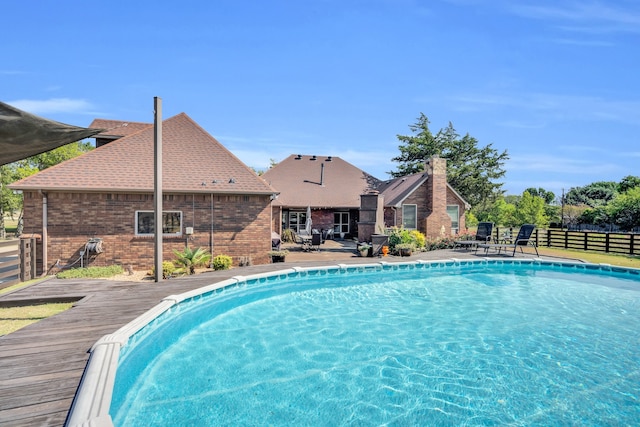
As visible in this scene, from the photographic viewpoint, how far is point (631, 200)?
33.3m

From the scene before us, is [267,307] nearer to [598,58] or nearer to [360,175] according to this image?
[598,58]

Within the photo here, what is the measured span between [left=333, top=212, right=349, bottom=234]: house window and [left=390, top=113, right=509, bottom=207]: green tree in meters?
15.6

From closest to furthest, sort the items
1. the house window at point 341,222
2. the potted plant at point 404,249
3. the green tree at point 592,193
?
the potted plant at point 404,249, the house window at point 341,222, the green tree at point 592,193

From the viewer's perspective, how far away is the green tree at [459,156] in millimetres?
36219

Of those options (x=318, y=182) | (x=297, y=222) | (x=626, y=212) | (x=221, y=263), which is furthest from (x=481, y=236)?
(x=626, y=212)

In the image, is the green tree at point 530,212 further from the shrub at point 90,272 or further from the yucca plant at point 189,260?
the shrub at point 90,272

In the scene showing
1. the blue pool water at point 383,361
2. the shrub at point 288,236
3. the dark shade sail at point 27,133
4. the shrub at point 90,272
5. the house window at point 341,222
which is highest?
the dark shade sail at point 27,133

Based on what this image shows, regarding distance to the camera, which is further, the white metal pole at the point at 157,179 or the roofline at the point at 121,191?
the roofline at the point at 121,191

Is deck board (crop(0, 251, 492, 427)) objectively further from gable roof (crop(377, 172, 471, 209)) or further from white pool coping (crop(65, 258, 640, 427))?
gable roof (crop(377, 172, 471, 209))

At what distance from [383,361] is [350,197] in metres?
20.0

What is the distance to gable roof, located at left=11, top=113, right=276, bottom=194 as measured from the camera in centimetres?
1168

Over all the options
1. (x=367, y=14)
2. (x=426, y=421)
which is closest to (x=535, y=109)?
(x=367, y=14)

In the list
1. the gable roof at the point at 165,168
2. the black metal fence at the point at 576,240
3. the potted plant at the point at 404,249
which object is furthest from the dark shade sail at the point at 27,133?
the black metal fence at the point at 576,240

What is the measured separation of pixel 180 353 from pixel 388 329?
4.22 metres
